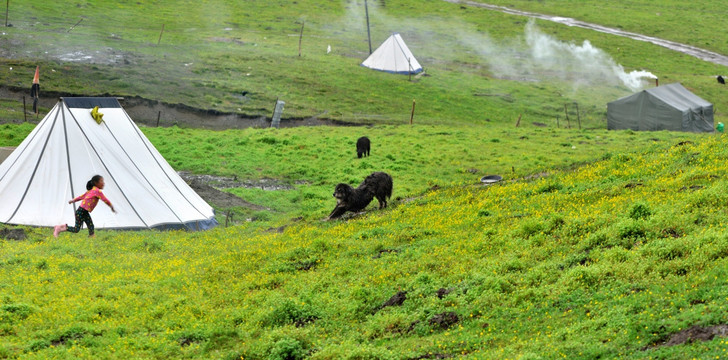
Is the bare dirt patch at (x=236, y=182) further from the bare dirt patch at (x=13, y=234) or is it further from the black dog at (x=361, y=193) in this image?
the bare dirt patch at (x=13, y=234)

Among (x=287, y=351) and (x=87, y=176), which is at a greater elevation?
(x=287, y=351)

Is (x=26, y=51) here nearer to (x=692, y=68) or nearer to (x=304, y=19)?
(x=304, y=19)

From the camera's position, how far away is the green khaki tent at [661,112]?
5009cm

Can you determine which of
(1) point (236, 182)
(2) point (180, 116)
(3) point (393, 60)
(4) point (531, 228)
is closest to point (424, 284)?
(4) point (531, 228)

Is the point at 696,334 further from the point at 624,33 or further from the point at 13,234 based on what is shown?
the point at 624,33

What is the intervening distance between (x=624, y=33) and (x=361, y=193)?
90.9 m

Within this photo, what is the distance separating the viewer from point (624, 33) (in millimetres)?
103438

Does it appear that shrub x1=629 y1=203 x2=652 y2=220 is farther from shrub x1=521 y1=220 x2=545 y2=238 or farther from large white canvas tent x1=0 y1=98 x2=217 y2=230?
large white canvas tent x1=0 y1=98 x2=217 y2=230

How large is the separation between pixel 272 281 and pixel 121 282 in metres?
3.24

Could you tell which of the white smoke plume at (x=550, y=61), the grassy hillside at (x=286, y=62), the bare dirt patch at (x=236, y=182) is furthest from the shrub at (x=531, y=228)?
the white smoke plume at (x=550, y=61)

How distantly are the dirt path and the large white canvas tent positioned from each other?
80820 mm

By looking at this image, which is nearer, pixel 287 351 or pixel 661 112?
pixel 287 351

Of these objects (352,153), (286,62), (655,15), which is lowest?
(352,153)

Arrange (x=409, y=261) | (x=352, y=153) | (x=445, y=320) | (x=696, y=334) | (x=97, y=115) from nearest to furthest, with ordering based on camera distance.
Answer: (x=696, y=334) < (x=445, y=320) < (x=409, y=261) < (x=97, y=115) < (x=352, y=153)
